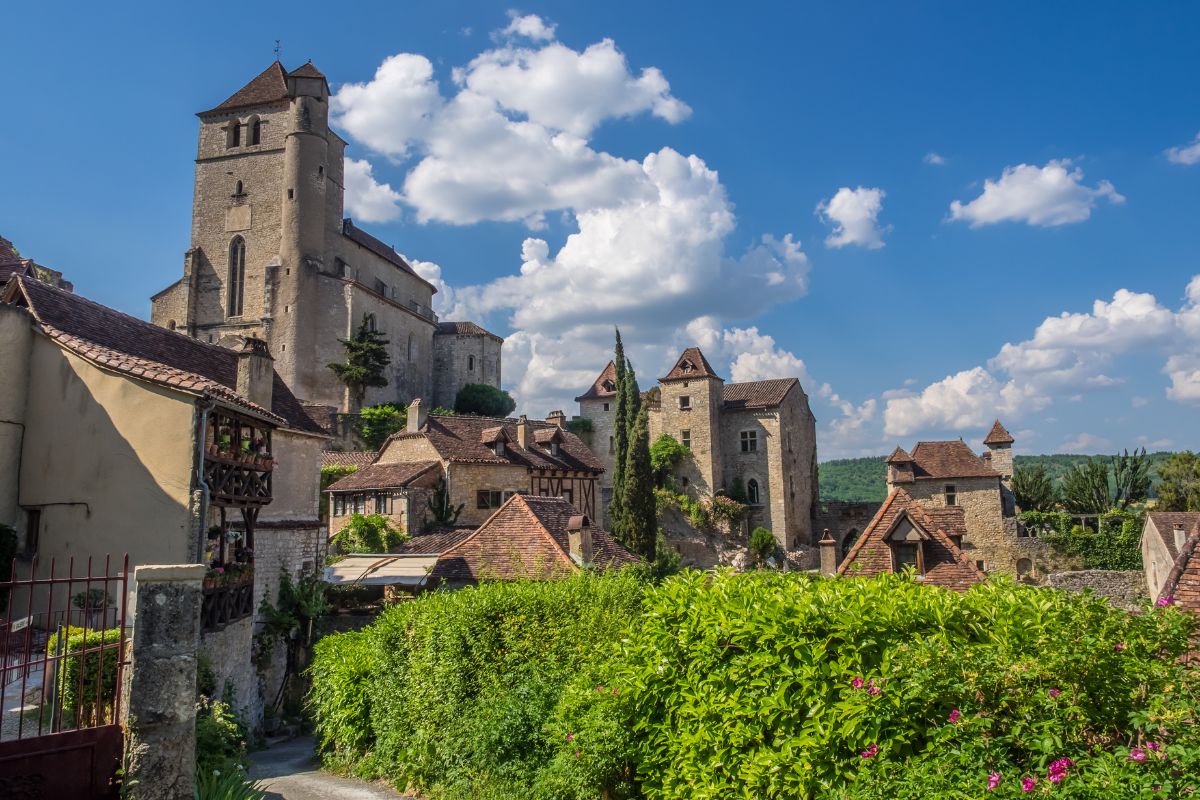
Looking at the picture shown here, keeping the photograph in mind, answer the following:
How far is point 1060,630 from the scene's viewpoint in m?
6.30

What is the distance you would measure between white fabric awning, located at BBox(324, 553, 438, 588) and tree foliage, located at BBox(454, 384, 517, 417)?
123 ft

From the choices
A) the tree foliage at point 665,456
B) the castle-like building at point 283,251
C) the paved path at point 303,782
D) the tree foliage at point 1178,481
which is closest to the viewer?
the paved path at point 303,782

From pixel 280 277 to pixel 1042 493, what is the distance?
5944 cm

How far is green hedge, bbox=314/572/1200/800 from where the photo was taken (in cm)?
597

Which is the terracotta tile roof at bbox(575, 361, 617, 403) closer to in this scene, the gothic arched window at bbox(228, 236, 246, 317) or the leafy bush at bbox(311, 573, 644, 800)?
the gothic arched window at bbox(228, 236, 246, 317)

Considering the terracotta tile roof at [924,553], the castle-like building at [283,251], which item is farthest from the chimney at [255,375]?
the castle-like building at [283,251]

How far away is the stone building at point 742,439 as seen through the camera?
56.0m

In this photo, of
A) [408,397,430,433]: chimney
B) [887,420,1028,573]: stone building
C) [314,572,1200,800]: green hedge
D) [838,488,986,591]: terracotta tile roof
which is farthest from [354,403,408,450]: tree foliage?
[314,572,1200,800]: green hedge

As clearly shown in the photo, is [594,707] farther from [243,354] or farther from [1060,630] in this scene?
[243,354]

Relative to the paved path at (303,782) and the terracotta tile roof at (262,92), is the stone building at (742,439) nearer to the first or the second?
the terracotta tile roof at (262,92)

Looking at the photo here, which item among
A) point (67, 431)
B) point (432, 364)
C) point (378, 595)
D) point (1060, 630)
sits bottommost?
point (378, 595)

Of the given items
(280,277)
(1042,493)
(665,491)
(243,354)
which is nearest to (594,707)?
(243,354)

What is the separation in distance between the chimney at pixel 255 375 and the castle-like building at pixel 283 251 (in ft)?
115

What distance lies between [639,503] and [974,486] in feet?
78.3
